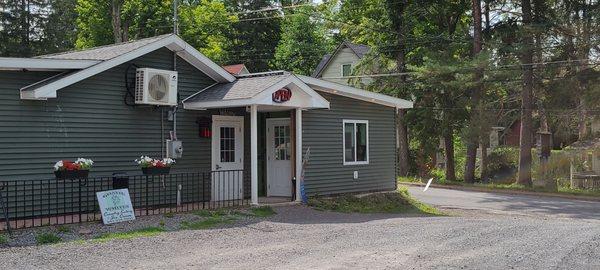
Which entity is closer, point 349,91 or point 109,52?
point 109,52

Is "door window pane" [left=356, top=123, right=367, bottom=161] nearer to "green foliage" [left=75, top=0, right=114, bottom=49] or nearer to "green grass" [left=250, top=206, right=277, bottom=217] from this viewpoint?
"green grass" [left=250, top=206, right=277, bottom=217]

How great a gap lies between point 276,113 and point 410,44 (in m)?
15.4

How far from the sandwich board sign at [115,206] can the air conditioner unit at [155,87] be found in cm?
224

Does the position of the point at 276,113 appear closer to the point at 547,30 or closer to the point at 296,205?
the point at 296,205

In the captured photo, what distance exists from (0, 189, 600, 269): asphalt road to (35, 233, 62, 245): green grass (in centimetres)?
38

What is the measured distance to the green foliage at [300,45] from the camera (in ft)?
141

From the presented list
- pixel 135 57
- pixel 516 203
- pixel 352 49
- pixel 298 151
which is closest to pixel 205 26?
pixel 352 49

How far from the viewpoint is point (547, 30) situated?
23.9 meters

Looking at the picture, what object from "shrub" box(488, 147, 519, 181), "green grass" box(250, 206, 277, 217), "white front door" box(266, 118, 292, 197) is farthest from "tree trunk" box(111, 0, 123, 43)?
"green grass" box(250, 206, 277, 217)

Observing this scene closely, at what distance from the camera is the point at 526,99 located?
1006 inches

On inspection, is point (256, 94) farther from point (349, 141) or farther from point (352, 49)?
point (352, 49)

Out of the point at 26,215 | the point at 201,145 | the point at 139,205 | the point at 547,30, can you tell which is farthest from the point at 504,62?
the point at 26,215

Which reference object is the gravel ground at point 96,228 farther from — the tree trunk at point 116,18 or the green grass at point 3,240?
the tree trunk at point 116,18

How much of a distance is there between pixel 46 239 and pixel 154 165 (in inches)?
126
